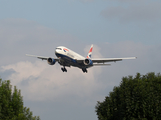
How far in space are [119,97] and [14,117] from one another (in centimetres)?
1928

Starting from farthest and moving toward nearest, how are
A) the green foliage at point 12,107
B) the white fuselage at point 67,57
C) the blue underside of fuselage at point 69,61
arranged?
1. the blue underside of fuselage at point 69,61
2. the white fuselage at point 67,57
3. the green foliage at point 12,107

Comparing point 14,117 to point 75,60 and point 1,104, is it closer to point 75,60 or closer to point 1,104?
point 1,104

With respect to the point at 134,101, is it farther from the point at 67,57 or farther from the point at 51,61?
the point at 51,61

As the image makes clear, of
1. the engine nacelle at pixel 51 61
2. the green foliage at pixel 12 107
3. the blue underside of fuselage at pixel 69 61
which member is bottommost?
the green foliage at pixel 12 107

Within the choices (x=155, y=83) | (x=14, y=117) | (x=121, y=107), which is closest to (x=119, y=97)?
(x=121, y=107)

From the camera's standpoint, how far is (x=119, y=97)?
5453 cm

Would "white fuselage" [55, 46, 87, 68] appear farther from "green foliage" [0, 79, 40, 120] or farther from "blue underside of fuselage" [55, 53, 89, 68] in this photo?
"green foliage" [0, 79, 40, 120]

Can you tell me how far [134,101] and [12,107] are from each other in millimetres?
19642

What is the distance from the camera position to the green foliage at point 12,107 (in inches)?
1810

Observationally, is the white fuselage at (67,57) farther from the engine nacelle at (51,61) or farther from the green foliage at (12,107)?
the green foliage at (12,107)

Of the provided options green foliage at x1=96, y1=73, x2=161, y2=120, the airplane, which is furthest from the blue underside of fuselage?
green foliage at x1=96, y1=73, x2=161, y2=120

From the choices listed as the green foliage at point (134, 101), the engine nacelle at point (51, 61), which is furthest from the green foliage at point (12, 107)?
the engine nacelle at point (51, 61)

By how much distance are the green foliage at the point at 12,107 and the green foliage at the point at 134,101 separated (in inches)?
551

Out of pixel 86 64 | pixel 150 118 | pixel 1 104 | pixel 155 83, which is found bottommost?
pixel 150 118
